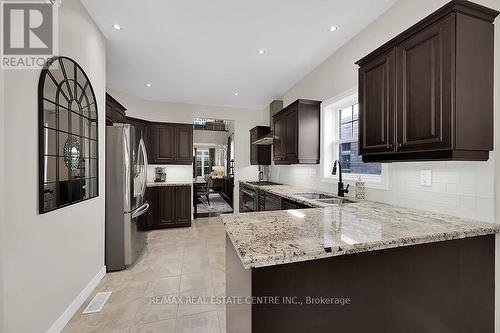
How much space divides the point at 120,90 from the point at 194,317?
4.49m

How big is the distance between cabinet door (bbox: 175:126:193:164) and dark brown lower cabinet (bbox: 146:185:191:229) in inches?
26.8

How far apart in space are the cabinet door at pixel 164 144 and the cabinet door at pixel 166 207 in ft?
2.25

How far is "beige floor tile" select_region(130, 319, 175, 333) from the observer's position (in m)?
1.73

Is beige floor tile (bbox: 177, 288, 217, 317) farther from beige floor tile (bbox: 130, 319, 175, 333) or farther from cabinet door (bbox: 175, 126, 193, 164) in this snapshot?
cabinet door (bbox: 175, 126, 193, 164)

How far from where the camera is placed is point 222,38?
2.63 metres

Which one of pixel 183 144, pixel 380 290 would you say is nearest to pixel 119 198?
pixel 183 144

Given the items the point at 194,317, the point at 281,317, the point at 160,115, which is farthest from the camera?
the point at 160,115

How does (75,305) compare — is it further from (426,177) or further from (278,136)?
(278,136)

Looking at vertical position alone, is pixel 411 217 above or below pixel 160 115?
below

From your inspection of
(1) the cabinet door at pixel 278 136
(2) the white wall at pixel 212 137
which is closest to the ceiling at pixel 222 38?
(1) the cabinet door at pixel 278 136

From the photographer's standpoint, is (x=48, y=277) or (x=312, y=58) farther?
(x=312, y=58)

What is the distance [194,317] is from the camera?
1896 millimetres

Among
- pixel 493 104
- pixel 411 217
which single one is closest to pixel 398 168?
pixel 411 217

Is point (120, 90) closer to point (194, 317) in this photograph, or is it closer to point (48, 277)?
point (48, 277)
